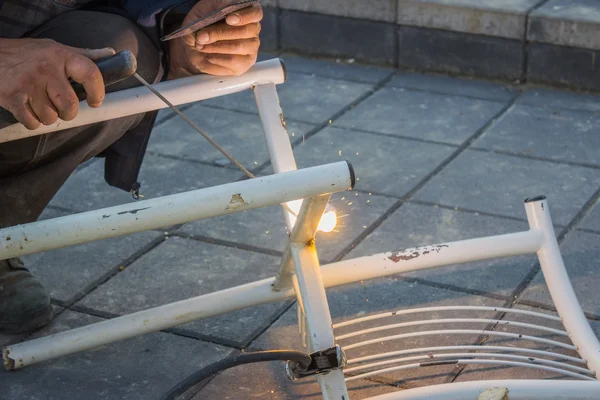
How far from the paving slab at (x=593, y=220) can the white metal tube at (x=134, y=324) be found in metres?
1.03

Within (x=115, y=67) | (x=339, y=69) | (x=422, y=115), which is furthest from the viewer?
(x=339, y=69)

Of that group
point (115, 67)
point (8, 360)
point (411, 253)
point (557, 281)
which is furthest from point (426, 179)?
point (115, 67)

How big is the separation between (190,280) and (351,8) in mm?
1909

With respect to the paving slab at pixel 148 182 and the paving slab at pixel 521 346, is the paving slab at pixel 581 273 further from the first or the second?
the paving slab at pixel 148 182

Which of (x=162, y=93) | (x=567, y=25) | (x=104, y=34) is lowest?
(x=567, y=25)

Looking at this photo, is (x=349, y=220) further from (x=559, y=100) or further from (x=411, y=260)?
(x=559, y=100)

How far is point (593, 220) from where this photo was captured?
2.90 m

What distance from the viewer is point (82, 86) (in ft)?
6.08

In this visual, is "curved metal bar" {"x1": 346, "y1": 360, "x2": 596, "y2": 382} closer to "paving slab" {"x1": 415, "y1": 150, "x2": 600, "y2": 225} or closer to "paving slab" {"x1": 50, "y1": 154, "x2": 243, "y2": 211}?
"paving slab" {"x1": 415, "y1": 150, "x2": 600, "y2": 225}

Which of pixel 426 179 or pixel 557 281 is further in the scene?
pixel 426 179

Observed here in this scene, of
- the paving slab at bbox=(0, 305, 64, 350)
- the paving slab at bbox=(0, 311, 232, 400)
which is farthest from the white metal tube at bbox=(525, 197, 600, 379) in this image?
the paving slab at bbox=(0, 305, 64, 350)

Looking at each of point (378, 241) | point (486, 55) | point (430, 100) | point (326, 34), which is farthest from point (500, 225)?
point (326, 34)

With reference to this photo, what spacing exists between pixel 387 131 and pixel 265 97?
1.43m

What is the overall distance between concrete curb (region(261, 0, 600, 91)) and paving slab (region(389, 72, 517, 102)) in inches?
2.2
